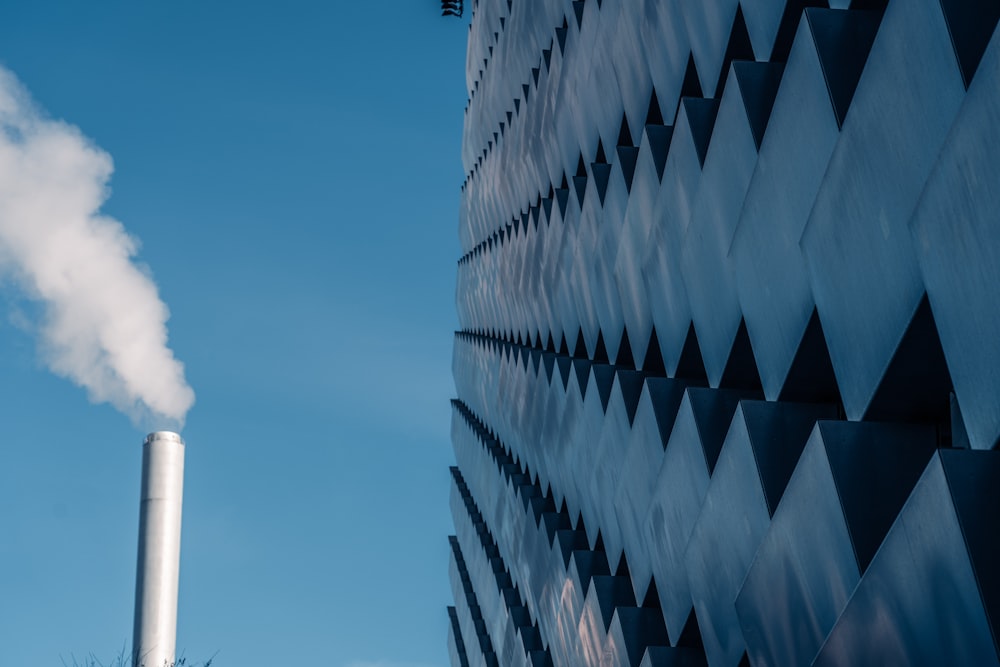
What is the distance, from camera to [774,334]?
12.7 meters

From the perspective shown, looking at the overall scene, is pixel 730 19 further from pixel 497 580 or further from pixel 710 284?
pixel 497 580

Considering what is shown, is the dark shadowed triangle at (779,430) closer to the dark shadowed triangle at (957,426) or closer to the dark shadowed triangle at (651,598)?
the dark shadowed triangle at (957,426)

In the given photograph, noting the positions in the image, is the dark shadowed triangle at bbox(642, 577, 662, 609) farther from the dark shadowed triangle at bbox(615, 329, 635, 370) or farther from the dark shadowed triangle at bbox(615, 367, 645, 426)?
the dark shadowed triangle at bbox(615, 329, 635, 370)

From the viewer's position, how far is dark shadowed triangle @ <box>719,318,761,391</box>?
46.6 feet

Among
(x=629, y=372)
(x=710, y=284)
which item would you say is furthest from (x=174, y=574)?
(x=710, y=284)

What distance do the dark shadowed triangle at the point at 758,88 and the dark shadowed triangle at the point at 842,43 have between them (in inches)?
77.8

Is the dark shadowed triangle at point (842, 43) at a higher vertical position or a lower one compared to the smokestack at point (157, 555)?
lower

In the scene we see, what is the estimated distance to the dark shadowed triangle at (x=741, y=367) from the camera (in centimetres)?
1420

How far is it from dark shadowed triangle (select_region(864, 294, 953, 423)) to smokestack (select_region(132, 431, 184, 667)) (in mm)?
74283

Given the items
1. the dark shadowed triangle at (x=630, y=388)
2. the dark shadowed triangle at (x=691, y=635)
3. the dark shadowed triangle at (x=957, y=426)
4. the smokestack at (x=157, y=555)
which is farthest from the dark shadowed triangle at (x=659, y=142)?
the smokestack at (x=157, y=555)

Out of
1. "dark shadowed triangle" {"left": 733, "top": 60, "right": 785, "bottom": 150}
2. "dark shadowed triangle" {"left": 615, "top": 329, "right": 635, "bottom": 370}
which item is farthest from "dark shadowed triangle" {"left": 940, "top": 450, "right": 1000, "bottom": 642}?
"dark shadowed triangle" {"left": 615, "top": 329, "right": 635, "bottom": 370}

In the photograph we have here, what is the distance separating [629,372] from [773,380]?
7232 mm

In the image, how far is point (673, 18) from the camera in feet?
55.9

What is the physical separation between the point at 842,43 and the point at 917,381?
3396mm
